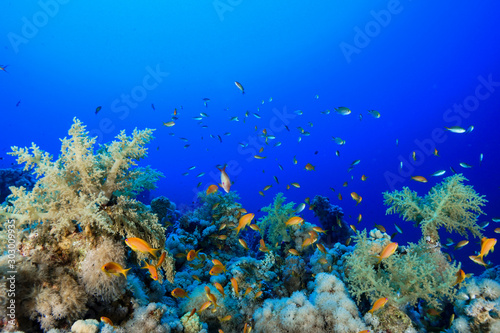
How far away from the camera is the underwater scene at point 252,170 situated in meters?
2.94

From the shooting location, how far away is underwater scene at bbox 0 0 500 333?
2.94m

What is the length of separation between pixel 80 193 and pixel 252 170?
121 meters

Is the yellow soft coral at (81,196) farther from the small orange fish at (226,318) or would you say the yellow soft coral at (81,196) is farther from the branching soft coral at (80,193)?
the small orange fish at (226,318)

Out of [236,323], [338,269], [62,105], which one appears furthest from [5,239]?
[62,105]

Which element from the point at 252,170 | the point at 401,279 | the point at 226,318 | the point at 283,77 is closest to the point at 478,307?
the point at 401,279

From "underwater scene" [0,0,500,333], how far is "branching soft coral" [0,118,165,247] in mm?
29

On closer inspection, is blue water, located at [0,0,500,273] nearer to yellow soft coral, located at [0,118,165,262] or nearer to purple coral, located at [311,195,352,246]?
purple coral, located at [311,195,352,246]

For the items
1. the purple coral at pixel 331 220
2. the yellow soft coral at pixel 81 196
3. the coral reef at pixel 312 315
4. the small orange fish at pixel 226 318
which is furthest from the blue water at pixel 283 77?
the yellow soft coral at pixel 81 196

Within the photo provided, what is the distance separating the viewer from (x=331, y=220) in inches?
393

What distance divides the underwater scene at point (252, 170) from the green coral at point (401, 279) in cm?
4

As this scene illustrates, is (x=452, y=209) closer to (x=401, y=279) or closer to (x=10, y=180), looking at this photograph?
(x=401, y=279)

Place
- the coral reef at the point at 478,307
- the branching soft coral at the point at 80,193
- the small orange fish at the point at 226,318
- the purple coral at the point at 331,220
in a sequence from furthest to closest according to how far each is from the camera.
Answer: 1. the purple coral at the point at 331,220
2. the small orange fish at the point at 226,318
3. the coral reef at the point at 478,307
4. the branching soft coral at the point at 80,193

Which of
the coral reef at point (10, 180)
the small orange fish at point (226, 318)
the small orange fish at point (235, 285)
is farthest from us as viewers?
the coral reef at point (10, 180)

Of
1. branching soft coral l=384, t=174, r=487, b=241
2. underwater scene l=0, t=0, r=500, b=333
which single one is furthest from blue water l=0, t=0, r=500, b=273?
branching soft coral l=384, t=174, r=487, b=241
